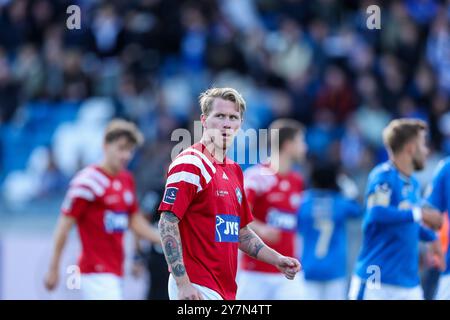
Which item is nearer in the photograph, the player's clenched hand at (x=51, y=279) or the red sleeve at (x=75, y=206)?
the player's clenched hand at (x=51, y=279)

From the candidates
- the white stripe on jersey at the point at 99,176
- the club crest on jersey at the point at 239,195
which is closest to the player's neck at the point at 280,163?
the white stripe on jersey at the point at 99,176

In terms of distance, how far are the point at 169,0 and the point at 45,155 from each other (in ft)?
14.9

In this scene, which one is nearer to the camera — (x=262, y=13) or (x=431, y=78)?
(x=431, y=78)

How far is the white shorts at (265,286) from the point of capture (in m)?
10.8

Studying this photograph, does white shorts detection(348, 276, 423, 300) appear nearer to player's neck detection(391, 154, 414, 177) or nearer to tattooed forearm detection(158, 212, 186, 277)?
player's neck detection(391, 154, 414, 177)

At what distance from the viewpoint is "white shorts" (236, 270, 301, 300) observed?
1078 centimetres

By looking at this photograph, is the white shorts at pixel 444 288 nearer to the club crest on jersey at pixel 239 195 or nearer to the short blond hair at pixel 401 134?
the short blond hair at pixel 401 134

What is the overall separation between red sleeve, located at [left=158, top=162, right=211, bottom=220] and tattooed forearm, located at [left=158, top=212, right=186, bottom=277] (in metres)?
0.09

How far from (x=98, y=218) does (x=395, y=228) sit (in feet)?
9.58

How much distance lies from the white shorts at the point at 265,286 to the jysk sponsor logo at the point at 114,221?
5.52ft

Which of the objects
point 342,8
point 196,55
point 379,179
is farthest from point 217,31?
point 379,179

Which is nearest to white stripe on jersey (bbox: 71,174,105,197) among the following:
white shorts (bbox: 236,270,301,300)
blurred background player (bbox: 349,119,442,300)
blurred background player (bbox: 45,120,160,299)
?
blurred background player (bbox: 45,120,160,299)

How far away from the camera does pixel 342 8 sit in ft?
61.6
